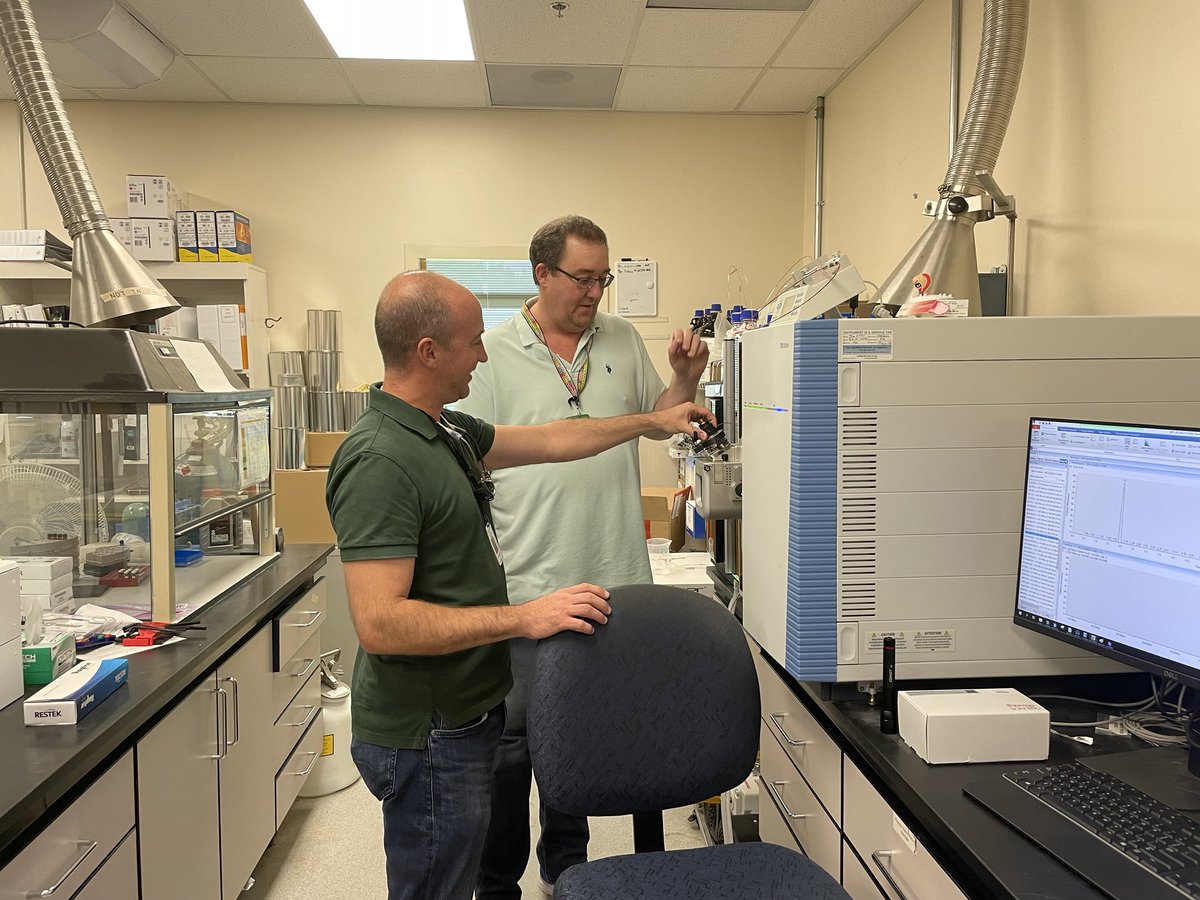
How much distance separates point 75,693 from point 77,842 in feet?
0.74

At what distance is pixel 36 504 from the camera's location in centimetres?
193

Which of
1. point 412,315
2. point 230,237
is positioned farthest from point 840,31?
point 230,237

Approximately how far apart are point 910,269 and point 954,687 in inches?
38.0

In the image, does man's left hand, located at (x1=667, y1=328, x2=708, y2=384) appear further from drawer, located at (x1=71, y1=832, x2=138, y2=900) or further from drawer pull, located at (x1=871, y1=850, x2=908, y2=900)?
drawer, located at (x1=71, y1=832, x2=138, y2=900)

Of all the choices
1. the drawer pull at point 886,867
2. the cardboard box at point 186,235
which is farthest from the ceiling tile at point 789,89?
the drawer pull at point 886,867

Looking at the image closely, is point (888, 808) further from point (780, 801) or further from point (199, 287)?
point (199, 287)

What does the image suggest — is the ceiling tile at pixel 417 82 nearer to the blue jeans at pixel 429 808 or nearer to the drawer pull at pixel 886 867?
the blue jeans at pixel 429 808

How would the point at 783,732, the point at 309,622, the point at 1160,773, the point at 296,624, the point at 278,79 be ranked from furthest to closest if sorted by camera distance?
the point at 278,79 < the point at 309,622 < the point at 296,624 < the point at 783,732 < the point at 1160,773

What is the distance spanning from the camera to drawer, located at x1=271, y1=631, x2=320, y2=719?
232cm

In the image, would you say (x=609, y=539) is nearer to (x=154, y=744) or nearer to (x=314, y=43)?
(x=154, y=744)

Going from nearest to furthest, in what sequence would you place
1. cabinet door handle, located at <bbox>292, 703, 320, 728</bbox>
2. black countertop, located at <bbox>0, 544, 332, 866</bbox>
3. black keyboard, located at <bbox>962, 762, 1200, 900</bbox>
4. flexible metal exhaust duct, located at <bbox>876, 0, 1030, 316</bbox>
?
black keyboard, located at <bbox>962, 762, 1200, 900</bbox>, black countertop, located at <bbox>0, 544, 332, 866</bbox>, flexible metal exhaust duct, located at <bbox>876, 0, 1030, 316</bbox>, cabinet door handle, located at <bbox>292, 703, 320, 728</bbox>

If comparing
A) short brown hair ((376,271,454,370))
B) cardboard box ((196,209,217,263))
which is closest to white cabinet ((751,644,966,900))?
short brown hair ((376,271,454,370))

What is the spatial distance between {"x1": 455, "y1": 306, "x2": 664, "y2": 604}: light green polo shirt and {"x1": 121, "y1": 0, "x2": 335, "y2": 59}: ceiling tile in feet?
5.69

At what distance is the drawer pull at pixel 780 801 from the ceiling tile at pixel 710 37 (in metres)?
2.60
